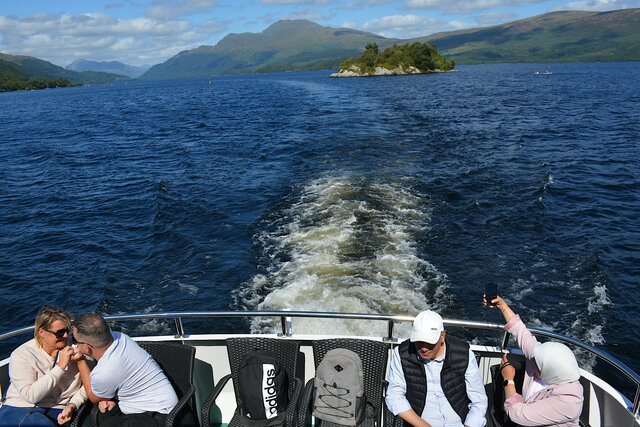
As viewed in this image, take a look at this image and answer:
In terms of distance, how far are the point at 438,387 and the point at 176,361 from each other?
9.30 ft

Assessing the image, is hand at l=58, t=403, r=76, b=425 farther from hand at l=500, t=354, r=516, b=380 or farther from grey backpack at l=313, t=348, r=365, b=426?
hand at l=500, t=354, r=516, b=380

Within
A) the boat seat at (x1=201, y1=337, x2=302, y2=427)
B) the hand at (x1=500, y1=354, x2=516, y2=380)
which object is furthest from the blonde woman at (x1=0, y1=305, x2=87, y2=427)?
the hand at (x1=500, y1=354, x2=516, y2=380)

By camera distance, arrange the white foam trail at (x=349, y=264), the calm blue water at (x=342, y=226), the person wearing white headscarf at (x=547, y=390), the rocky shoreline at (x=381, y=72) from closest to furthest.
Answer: the person wearing white headscarf at (x=547, y=390) → the white foam trail at (x=349, y=264) → the calm blue water at (x=342, y=226) → the rocky shoreline at (x=381, y=72)

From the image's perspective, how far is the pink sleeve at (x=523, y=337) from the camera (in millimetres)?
3881

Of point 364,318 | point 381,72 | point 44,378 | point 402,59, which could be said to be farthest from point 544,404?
point 402,59

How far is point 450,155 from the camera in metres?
24.6

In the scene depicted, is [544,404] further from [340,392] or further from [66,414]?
[66,414]

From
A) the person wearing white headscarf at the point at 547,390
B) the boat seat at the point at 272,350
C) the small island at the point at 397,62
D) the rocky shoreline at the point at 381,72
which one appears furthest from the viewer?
the small island at the point at 397,62

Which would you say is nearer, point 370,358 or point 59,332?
point 59,332

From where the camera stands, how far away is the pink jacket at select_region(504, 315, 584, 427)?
3436 mm

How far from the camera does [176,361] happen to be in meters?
4.59

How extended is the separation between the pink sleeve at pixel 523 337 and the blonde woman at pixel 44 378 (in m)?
4.40

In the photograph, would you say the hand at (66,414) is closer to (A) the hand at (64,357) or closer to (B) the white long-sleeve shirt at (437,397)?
(A) the hand at (64,357)

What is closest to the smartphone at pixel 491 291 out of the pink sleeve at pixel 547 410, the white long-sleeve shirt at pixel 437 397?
the white long-sleeve shirt at pixel 437 397
